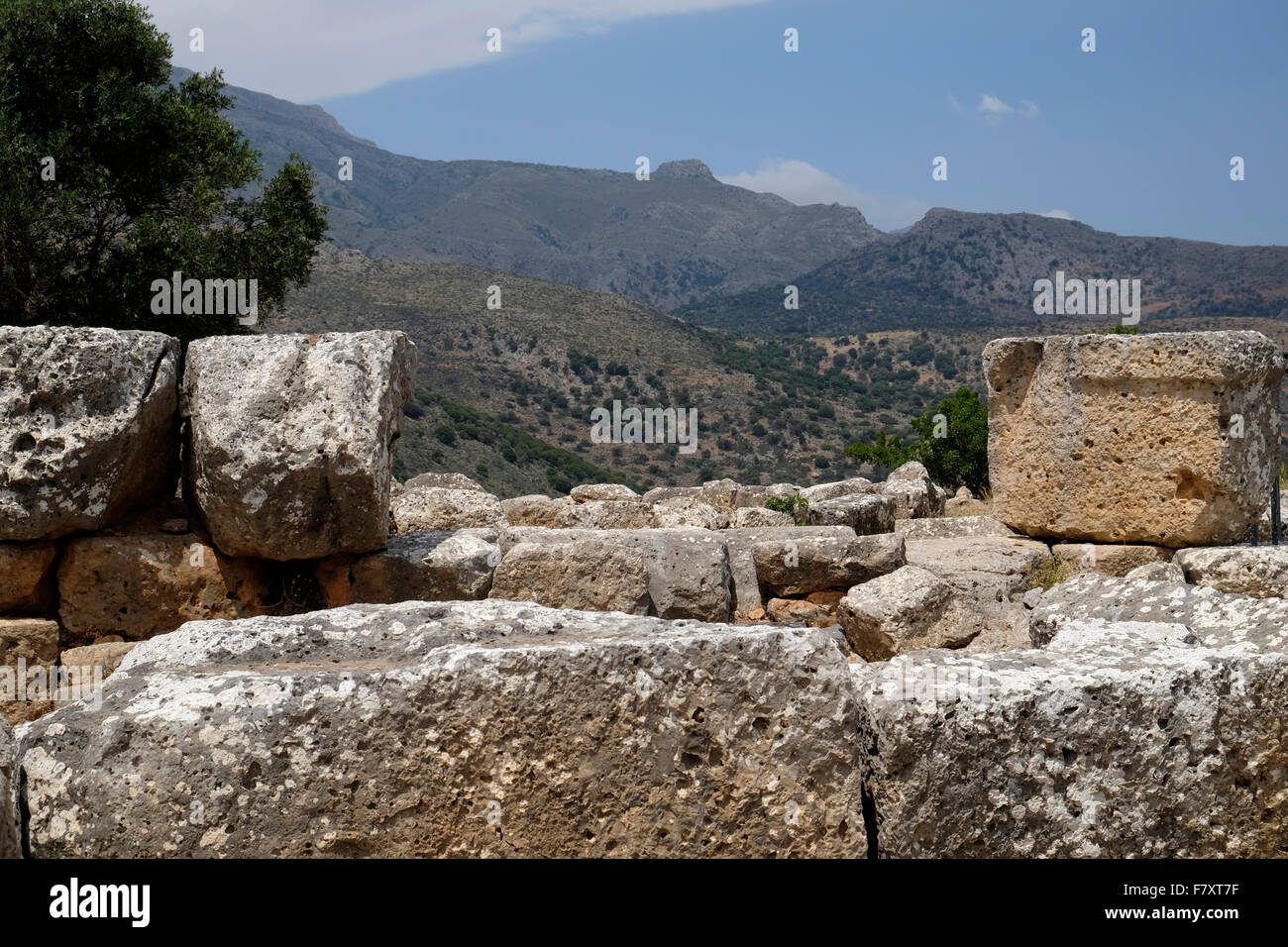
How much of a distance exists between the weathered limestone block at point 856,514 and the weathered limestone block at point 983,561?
0.66 meters

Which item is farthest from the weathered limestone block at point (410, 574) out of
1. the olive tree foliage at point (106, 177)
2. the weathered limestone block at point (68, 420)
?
the olive tree foliage at point (106, 177)

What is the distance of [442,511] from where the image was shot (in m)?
7.95

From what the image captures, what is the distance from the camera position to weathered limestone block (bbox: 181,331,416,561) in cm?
521

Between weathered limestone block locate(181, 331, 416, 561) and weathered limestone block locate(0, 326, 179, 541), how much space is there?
0.85 ft

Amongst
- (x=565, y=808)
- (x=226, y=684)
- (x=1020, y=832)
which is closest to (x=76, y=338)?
(x=226, y=684)

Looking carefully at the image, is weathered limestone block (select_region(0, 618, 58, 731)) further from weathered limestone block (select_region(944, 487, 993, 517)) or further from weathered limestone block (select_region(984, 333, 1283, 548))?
weathered limestone block (select_region(944, 487, 993, 517))

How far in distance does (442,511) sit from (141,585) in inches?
101

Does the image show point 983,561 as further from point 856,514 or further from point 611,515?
point 611,515

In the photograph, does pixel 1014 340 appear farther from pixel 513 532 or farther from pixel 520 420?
pixel 520 420

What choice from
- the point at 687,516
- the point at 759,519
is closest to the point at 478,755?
the point at 687,516

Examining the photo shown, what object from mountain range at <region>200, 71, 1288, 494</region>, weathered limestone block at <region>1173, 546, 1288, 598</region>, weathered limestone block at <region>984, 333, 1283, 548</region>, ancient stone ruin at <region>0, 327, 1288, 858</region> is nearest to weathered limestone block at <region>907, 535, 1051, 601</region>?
weathered limestone block at <region>984, 333, 1283, 548</region>

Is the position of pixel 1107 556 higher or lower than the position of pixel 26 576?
lower

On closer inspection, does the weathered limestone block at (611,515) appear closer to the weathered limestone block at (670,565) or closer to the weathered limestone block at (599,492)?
the weathered limestone block at (599,492)

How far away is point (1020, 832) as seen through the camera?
9.76 ft
